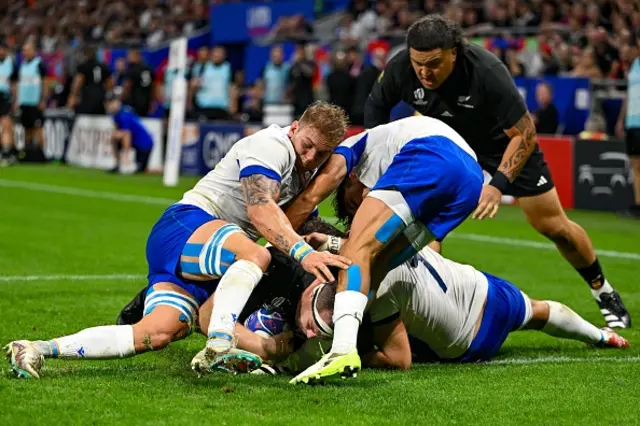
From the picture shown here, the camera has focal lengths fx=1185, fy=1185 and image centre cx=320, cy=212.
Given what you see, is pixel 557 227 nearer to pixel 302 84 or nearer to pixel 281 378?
pixel 281 378

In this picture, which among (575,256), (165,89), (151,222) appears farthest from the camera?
(165,89)

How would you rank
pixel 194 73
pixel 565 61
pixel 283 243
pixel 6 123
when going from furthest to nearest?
pixel 6 123 < pixel 194 73 < pixel 565 61 < pixel 283 243

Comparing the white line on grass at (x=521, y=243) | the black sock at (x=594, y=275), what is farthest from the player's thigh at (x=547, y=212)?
the white line on grass at (x=521, y=243)

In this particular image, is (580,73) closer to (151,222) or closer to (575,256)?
(151,222)

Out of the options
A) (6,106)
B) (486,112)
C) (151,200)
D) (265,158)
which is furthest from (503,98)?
(6,106)

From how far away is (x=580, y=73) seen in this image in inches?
695

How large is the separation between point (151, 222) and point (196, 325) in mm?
7812

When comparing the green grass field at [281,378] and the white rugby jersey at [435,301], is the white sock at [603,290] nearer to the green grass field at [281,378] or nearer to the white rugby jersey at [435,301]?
the green grass field at [281,378]

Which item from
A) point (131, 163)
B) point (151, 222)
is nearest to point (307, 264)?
point (151, 222)

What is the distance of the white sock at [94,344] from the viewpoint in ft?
18.3

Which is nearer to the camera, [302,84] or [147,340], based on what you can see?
[147,340]

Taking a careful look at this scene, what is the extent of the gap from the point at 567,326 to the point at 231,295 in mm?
2309

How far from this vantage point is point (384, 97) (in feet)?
27.3

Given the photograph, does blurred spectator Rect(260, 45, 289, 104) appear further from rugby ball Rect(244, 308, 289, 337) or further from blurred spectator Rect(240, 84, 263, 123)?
rugby ball Rect(244, 308, 289, 337)
